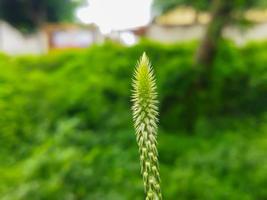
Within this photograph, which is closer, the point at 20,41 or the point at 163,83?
the point at 163,83

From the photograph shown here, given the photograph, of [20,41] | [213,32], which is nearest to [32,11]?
[20,41]

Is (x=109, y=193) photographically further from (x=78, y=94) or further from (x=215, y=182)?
(x=78, y=94)

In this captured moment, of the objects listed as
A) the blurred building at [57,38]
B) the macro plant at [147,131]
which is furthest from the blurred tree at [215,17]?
the macro plant at [147,131]

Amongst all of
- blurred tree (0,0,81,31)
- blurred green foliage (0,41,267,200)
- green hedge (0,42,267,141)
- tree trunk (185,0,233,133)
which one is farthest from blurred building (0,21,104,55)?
tree trunk (185,0,233,133)

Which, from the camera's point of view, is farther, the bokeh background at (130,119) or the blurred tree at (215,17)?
the blurred tree at (215,17)

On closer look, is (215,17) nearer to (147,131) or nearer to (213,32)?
(213,32)

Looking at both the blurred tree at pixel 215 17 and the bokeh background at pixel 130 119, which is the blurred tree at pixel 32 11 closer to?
the bokeh background at pixel 130 119
